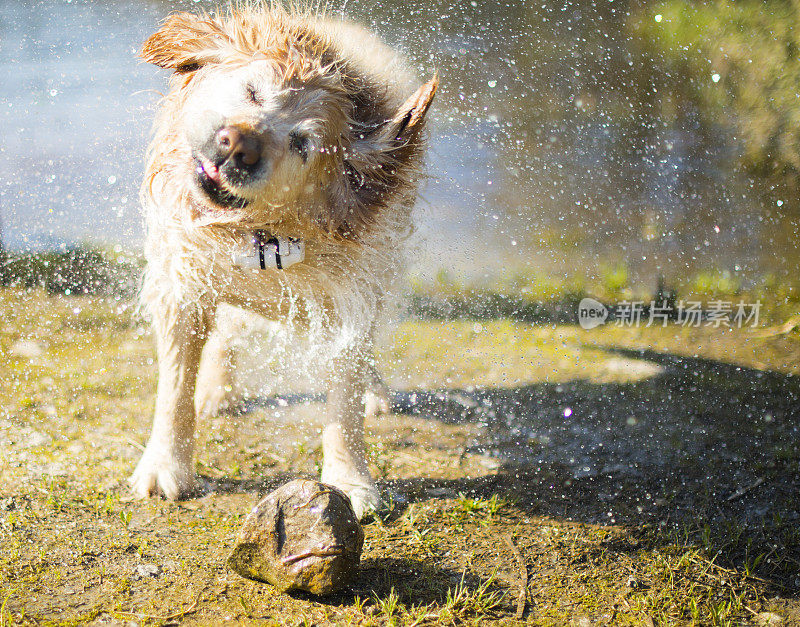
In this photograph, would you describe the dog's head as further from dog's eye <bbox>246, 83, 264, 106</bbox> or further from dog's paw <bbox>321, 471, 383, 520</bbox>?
dog's paw <bbox>321, 471, 383, 520</bbox>

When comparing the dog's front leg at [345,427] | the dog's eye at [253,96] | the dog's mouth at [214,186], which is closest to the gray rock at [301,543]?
the dog's front leg at [345,427]

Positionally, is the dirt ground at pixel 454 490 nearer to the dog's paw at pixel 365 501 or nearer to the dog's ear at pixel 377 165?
the dog's paw at pixel 365 501

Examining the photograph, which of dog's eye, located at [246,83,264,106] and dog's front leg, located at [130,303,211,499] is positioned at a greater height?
dog's eye, located at [246,83,264,106]

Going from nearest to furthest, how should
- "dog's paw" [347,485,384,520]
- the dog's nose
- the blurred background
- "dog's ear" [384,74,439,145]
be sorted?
the dog's nose, "dog's ear" [384,74,439,145], "dog's paw" [347,485,384,520], the blurred background

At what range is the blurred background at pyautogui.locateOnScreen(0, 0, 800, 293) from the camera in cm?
372

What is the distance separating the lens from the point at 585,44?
582 cm

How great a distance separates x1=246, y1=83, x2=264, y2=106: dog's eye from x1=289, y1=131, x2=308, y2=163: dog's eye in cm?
14

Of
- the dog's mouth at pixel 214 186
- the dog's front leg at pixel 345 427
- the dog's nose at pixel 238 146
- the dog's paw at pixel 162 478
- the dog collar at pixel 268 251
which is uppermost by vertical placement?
the dog's nose at pixel 238 146

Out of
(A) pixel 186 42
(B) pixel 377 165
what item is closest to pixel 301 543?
(B) pixel 377 165

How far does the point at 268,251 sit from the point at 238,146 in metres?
0.45

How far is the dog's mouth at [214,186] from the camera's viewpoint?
1894 mm

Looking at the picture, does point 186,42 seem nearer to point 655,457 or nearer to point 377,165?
Answer: point 377,165

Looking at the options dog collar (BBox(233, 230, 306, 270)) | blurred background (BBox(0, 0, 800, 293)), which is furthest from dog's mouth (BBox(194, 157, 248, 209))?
blurred background (BBox(0, 0, 800, 293))

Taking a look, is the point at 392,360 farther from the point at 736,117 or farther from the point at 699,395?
the point at 736,117
